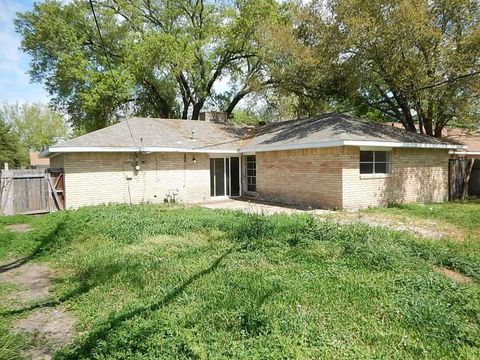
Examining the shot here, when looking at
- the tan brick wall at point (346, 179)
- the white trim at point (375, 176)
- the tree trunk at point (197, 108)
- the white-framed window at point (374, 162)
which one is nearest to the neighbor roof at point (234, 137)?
the tan brick wall at point (346, 179)

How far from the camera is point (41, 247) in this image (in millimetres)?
7512

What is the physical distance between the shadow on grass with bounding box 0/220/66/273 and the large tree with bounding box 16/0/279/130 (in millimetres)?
13647

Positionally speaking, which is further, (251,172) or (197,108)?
(197,108)

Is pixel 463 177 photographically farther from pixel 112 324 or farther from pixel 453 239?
pixel 112 324

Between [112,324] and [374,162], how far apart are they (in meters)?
11.1

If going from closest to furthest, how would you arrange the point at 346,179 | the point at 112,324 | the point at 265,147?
1. the point at 112,324
2. the point at 346,179
3. the point at 265,147

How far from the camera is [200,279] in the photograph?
4832 mm

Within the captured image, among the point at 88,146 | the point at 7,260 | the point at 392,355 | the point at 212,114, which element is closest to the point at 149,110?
the point at 212,114

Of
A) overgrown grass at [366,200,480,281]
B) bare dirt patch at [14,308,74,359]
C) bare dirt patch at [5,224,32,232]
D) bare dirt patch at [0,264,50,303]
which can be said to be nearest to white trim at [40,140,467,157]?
overgrown grass at [366,200,480,281]

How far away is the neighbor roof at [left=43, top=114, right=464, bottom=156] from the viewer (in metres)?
12.3

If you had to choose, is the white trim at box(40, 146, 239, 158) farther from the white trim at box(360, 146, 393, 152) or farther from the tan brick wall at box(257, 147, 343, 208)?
the white trim at box(360, 146, 393, 152)

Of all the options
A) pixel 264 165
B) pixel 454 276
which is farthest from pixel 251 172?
pixel 454 276

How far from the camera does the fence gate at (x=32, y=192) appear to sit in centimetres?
1238

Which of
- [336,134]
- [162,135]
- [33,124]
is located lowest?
[336,134]
